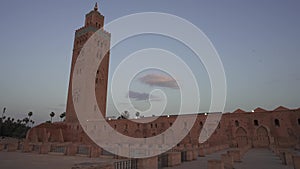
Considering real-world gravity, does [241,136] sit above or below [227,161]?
below

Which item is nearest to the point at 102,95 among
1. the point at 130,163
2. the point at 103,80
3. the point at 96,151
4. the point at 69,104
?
the point at 103,80

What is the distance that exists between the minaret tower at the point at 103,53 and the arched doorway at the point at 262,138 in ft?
109

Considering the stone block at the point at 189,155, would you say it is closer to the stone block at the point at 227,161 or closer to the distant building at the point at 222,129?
the stone block at the point at 227,161

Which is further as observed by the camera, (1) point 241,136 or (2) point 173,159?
(1) point 241,136

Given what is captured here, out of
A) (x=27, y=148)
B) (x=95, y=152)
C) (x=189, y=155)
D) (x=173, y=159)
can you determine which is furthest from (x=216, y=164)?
(x=27, y=148)

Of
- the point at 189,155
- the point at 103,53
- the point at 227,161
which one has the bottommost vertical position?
the point at 189,155

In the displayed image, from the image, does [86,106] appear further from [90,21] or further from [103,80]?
[90,21]

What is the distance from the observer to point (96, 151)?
51.1 feet

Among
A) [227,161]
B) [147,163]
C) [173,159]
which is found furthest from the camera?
[173,159]

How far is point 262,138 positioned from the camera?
3053 centimetres

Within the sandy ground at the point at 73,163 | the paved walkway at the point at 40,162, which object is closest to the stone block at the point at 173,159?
the sandy ground at the point at 73,163

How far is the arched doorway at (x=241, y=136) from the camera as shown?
1251 inches

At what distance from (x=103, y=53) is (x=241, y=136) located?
37001 mm

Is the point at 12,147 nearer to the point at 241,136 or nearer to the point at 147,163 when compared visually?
the point at 147,163
